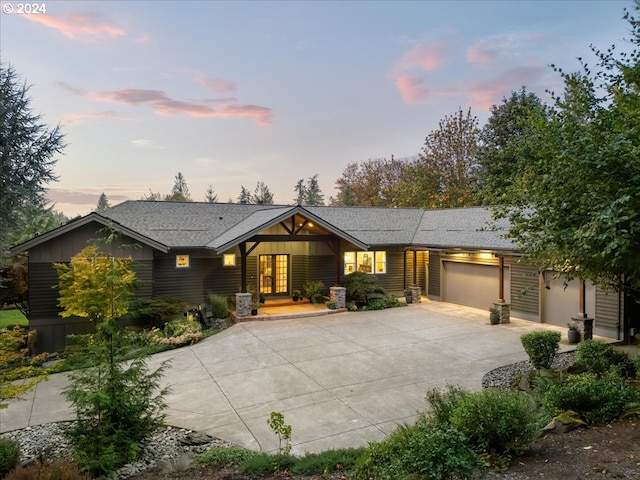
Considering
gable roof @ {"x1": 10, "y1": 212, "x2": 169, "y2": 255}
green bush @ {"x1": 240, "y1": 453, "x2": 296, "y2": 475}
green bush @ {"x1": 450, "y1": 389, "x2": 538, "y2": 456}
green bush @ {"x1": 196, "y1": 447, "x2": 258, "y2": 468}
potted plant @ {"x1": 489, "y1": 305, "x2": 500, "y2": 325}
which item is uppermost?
gable roof @ {"x1": 10, "y1": 212, "x2": 169, "y2": 255}

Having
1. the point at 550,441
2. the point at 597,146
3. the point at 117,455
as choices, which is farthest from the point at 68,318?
the point at 597,146

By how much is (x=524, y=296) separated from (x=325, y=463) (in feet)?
40.7

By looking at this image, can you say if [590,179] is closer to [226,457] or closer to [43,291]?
[226,457]

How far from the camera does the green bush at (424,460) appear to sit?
11.4 feet

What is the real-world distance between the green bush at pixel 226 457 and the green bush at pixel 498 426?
2880 millimetres

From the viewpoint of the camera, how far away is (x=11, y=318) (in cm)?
1795

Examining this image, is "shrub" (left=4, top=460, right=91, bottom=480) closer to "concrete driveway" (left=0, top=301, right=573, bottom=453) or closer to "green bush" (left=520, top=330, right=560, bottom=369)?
"concrete driveway" (left=0, top=301, right=573, bottom=453)

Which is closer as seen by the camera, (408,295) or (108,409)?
(108,409)

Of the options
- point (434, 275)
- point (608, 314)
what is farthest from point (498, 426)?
point (434, 275)

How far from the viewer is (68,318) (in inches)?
488

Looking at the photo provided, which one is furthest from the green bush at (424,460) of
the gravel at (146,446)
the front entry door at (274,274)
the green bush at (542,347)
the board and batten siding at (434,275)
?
the board and batten siding at (434,275)

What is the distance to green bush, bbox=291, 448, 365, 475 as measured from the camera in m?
4.60

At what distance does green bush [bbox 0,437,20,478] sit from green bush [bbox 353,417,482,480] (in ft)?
14.1

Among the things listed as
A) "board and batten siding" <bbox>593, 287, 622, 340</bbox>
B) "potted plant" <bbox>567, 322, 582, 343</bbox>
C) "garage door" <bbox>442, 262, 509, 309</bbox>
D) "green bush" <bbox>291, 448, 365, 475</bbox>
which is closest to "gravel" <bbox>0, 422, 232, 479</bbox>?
"green bush" <bbox>291, 448, 365, 475</bbox>
